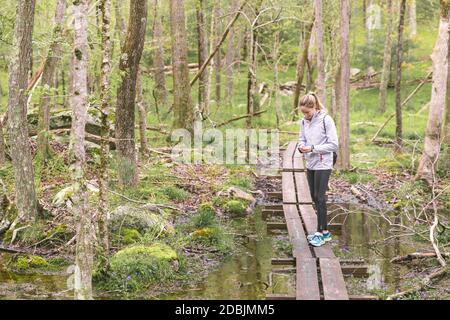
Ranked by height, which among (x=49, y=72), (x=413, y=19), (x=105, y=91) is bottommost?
(x=105, y=91)

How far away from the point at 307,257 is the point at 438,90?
689cm

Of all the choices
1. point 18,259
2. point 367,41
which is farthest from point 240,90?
point 18,259

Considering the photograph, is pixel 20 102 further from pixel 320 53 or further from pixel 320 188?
pixel 320 53

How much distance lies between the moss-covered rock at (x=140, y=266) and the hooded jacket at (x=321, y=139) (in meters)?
2.50

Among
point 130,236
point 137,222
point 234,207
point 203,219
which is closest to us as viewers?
point 130,236

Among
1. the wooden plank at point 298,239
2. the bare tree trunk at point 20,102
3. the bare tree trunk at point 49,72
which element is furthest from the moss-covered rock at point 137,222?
the bare tree trunk at point 49,72

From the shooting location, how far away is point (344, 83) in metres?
15.4

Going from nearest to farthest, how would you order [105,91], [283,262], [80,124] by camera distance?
[80,124]
[105,91]
[283,262]

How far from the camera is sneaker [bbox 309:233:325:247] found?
8938 millimetres

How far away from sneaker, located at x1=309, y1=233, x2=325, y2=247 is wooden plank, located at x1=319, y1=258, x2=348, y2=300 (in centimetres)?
75

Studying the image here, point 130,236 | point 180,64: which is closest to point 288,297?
point 130,236

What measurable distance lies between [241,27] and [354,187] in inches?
585

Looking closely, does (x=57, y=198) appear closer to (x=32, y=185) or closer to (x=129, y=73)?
(x=32, y=185)

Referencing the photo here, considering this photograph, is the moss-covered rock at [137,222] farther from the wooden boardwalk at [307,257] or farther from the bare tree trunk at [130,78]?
the wooden boardwalk at [307,257]
